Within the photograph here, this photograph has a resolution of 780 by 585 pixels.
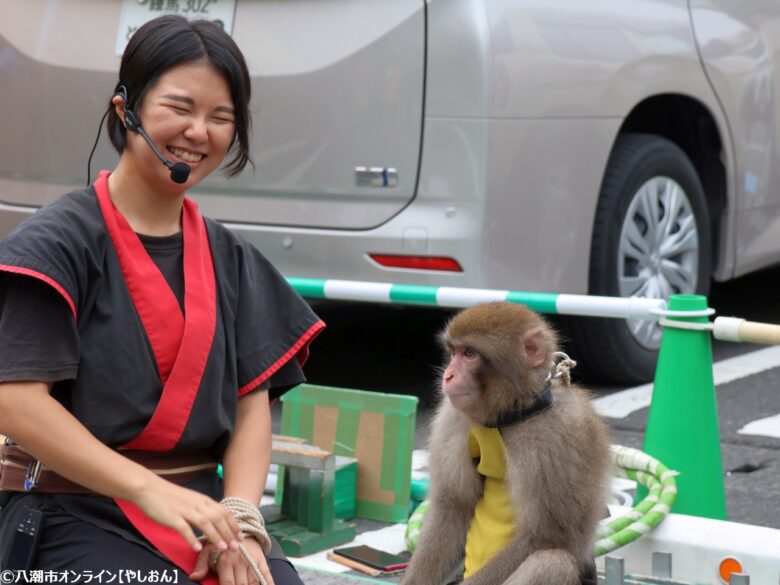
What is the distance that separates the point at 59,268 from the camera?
8.91 ft

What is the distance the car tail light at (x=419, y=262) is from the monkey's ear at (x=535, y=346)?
2.11 metres

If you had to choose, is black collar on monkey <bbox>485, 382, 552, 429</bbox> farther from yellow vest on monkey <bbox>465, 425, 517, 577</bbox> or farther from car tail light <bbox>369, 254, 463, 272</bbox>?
car tail light <bbox>369, 254, 463, 272</bbox>

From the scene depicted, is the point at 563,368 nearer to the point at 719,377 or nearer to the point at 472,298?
the point at 472,298

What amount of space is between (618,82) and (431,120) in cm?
93

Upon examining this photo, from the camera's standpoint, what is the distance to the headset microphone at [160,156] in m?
2.90

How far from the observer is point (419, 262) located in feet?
18.1

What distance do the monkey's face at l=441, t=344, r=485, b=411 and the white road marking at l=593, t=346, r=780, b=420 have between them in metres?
2.41

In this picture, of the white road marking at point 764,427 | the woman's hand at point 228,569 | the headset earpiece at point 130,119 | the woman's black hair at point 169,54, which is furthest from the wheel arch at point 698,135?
the woman's hand at point 228,569

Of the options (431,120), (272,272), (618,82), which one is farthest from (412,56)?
(272,272)

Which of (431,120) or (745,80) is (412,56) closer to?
(431,120)

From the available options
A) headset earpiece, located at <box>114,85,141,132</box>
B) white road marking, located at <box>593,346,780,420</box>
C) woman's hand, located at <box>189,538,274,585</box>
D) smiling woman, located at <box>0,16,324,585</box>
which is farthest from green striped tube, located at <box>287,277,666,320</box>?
woman's hand, located at <box>189,538,274,585</box>

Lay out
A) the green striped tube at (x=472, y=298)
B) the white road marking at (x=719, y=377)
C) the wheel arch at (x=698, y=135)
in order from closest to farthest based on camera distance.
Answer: the green striped tube at (x=472, y=298) → the white road marking at (x=719, y=377) → the wheel arch at (x=698, y=135)

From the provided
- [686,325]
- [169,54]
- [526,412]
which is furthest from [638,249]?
A: [169,54]

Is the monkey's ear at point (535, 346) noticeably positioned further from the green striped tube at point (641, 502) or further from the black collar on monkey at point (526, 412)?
the green striped tube at point (641, 502)
